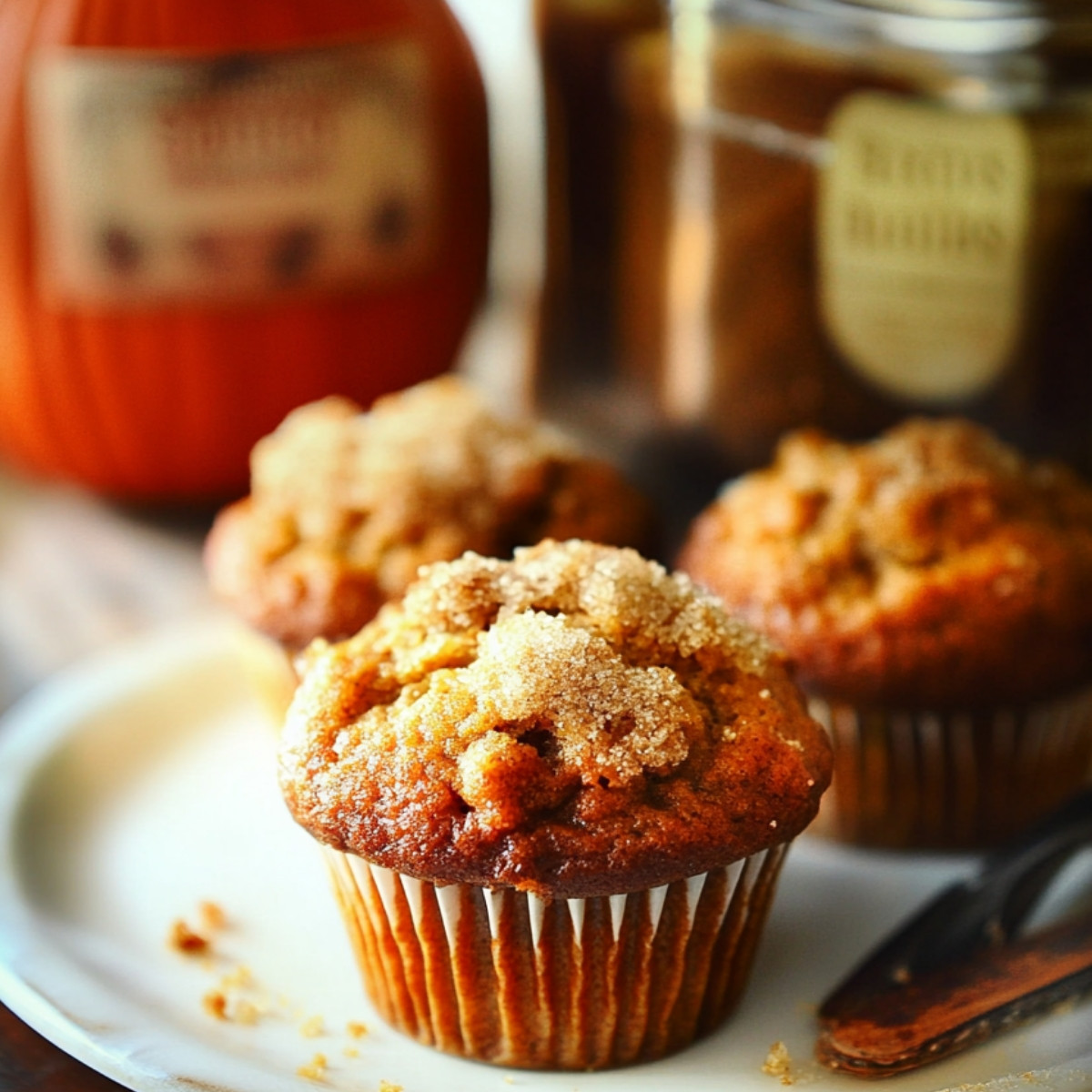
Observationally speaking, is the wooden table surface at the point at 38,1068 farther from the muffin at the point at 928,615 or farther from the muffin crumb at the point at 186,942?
the muffin at the point at 928,615

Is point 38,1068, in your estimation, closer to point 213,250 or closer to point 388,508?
point 388,508

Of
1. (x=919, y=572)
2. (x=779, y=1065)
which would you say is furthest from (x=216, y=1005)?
(x=919, y=572)

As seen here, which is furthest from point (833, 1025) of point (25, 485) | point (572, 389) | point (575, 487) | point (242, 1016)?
point (25, 485)

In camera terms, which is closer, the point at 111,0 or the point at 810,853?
the point at 810,853

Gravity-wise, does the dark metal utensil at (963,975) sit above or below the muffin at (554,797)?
below

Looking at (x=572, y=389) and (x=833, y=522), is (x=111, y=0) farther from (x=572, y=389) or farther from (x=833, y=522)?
(x=833, y=522)


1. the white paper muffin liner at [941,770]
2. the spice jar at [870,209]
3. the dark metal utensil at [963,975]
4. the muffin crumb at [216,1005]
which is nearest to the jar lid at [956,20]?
the spice jar at [870,209]

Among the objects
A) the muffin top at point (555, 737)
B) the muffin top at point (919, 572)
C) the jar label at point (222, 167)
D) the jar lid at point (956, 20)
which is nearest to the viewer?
the muffin top at point (555, 737)
